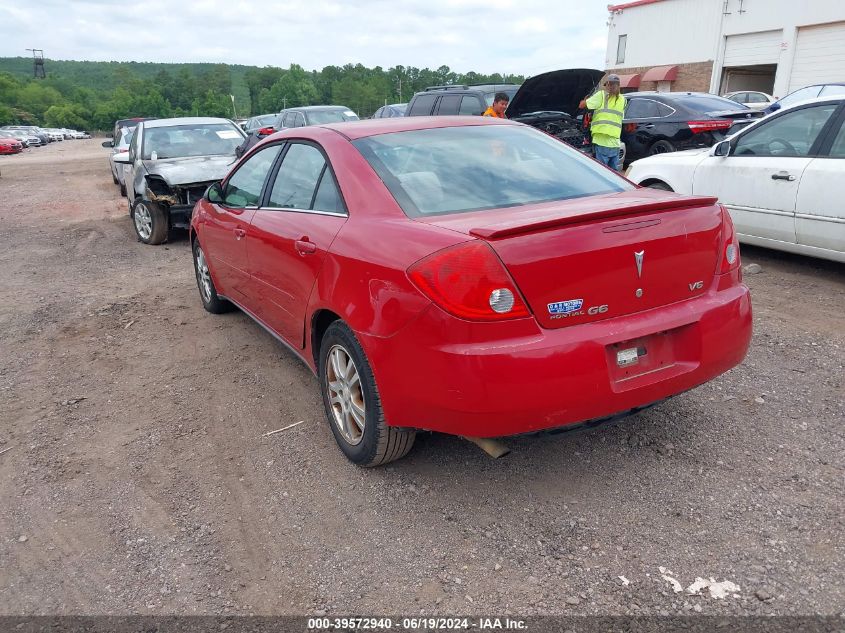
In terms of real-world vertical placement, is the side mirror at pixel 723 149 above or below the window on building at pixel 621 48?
below

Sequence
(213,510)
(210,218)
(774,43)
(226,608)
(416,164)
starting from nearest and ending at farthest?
(226,608)
(213,510)
(416,164)
(210,218)
(774,43)

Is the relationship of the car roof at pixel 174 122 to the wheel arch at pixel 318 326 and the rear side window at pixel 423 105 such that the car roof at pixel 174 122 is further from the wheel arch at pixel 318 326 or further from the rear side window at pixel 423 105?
the wheel arch at pixel 318 326

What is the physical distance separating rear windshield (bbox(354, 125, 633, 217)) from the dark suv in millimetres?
7729

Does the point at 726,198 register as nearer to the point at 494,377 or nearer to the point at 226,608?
the point at 494,377

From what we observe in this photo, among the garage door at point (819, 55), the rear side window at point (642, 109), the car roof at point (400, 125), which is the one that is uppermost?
the garage door at point (819, 55)

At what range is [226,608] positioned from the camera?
2.37 metres

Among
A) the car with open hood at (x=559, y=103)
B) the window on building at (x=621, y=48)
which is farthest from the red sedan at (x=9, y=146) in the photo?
the car with open hood at (x=559, y=103)

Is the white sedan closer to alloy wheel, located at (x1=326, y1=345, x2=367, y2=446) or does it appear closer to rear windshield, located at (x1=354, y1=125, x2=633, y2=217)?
rear windshield, located at (x1=354, y1=125, x2=633, y2=217)

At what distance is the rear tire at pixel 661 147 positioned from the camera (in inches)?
412

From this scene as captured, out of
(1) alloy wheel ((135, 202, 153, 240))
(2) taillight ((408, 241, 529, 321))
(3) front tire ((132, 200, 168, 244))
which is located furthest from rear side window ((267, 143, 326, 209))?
(1) alloy wheel ((135, 202, 153, 240))

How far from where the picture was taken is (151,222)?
911 cm

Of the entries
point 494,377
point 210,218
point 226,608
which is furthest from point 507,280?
point 210,218

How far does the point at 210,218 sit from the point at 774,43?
31.0 metres

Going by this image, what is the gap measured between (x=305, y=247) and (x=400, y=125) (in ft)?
3.02
